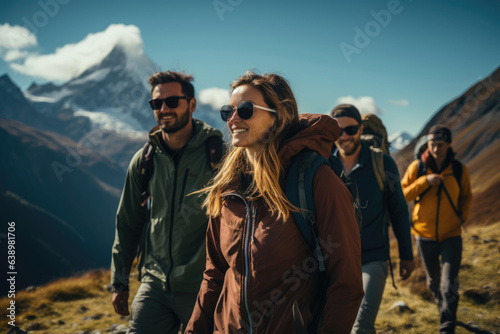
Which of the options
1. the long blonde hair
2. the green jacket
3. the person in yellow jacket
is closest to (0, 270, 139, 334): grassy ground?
the green jacket

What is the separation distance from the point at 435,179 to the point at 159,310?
4.58 meters

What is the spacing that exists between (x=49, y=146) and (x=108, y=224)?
46.5 metres

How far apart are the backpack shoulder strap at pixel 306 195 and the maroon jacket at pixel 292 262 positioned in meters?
0.03

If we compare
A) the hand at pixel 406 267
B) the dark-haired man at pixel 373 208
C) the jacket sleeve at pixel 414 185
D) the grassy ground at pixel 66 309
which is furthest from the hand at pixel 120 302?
the jacket sleeve at pixel 414 185

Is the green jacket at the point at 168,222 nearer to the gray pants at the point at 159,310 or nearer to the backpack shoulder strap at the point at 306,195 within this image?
the gray pants at the point at 159,310

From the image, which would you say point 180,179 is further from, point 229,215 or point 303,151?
point 303,151

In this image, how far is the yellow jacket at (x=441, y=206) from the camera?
17.9 ft

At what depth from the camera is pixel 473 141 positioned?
31953 millimetres

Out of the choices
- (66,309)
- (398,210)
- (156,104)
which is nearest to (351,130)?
(398,210)

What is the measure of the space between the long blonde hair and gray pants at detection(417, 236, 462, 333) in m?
4.40

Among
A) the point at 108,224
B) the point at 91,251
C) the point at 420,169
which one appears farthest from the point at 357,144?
the point at 108,224

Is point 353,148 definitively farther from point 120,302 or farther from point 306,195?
point 120,302

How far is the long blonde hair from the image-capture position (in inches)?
81.9

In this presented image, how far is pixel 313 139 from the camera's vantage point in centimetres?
214
